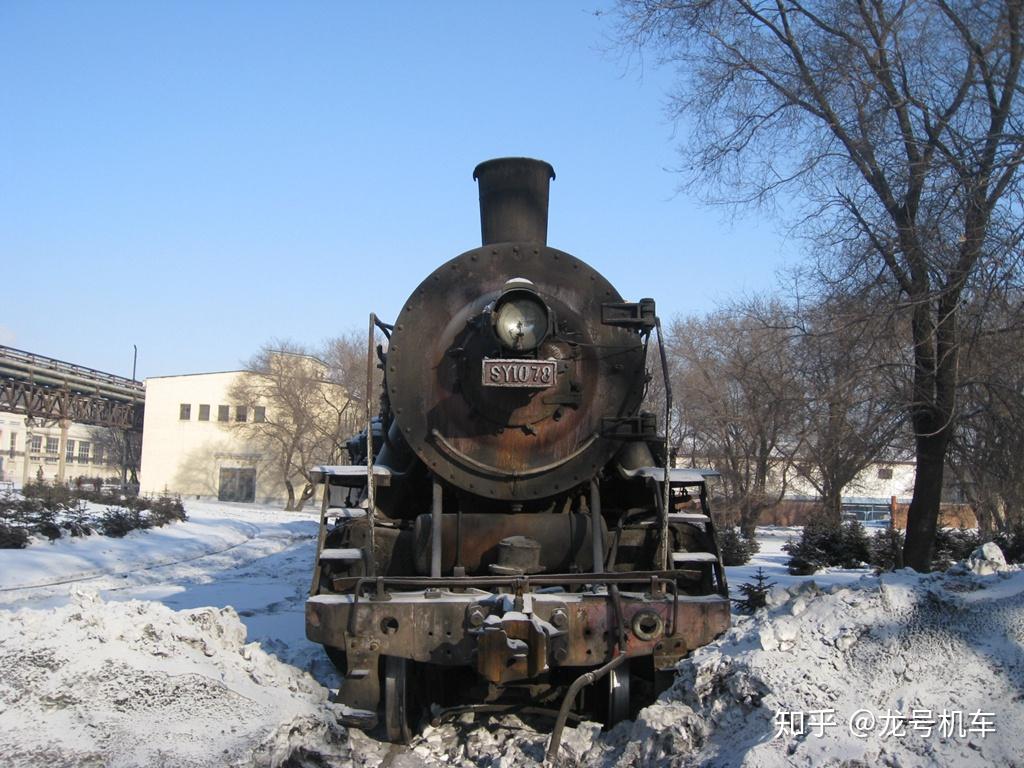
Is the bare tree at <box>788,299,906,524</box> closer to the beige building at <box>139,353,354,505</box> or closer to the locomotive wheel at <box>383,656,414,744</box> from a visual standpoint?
the locomotive wheel at <box>383,656,414,744</box>

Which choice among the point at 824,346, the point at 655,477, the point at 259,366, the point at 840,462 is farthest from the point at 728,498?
the point at 259,366

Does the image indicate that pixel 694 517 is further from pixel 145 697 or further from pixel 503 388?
pixel 145 697

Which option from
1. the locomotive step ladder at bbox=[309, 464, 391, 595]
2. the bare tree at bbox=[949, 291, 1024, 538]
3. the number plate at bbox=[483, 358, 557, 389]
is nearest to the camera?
the locomotive step ladder at bbox=[309, 464, 391, 595]

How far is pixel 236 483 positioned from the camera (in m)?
50.4

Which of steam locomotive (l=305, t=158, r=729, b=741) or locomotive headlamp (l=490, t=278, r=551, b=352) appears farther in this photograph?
locomotive headlamp (l=490, t=278, r=551, b=352)

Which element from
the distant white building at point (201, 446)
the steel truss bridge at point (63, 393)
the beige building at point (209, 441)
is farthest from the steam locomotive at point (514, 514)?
the distant white building at point (201, 446)

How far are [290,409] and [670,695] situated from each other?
44552 millimetres

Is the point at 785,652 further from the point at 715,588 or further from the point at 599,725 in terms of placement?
the point at 599,725

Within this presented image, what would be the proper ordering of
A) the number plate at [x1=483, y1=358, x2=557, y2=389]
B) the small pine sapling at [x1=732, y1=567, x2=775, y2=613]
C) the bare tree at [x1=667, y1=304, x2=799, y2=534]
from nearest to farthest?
the number plate at [x1=483, y1=358, x2=557, y2=389] → the small pine sapling at [x1=732, y1=567, x2=775, y2=613] → the bare tree at [x1=667, y1=304, x2=799, y2=534]

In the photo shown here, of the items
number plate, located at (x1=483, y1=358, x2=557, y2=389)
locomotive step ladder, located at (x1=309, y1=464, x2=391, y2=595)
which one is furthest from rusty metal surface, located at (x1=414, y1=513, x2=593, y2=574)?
number plate, located at (x1=483, y1=358, x2=557, y2=389)

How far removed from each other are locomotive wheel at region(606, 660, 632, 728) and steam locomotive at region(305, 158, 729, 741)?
1 cm

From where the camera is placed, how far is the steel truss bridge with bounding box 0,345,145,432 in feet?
127

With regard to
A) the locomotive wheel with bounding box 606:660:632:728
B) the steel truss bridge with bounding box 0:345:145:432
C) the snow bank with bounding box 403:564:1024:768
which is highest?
the steel truss bridge with bounding box 0:345:145:432

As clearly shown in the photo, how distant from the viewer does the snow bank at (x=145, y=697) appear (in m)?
4.34
